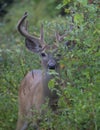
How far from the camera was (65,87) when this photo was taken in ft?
23.4

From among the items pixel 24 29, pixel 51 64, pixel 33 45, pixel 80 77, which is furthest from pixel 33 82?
pixel 80 77

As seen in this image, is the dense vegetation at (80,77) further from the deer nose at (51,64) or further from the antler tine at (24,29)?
the antler tine at (24,29)

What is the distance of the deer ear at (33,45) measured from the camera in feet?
29.6

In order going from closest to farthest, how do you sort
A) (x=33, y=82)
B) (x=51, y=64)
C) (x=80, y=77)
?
1. (x=80, y=77)
2. (x=51, y=64)
3. (x=33, y=82)

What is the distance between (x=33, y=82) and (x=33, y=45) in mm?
478

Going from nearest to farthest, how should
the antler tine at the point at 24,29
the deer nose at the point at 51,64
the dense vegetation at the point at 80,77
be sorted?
1. the dense vegetation at the point at 80,77
2. the deer nose at the point at 51,64
3. the antler tine at the point at 24,29

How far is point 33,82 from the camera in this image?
360 inches

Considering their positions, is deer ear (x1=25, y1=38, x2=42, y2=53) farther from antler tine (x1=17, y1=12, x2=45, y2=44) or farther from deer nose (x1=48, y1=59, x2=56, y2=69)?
deer nose (x1=48, y1=59, x2=56, y2=69)

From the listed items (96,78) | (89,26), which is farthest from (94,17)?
(96,78)

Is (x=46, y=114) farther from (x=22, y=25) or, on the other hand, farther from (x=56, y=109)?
(x=22, y=25)

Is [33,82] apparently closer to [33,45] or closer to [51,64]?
[33,45]

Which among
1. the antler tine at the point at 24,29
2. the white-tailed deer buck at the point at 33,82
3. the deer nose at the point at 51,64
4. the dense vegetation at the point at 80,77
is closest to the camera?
the dense vegetation at the point at 80,77

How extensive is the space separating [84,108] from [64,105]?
597mm

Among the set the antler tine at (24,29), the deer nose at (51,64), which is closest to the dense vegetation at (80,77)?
the deer nose at (51,64)
